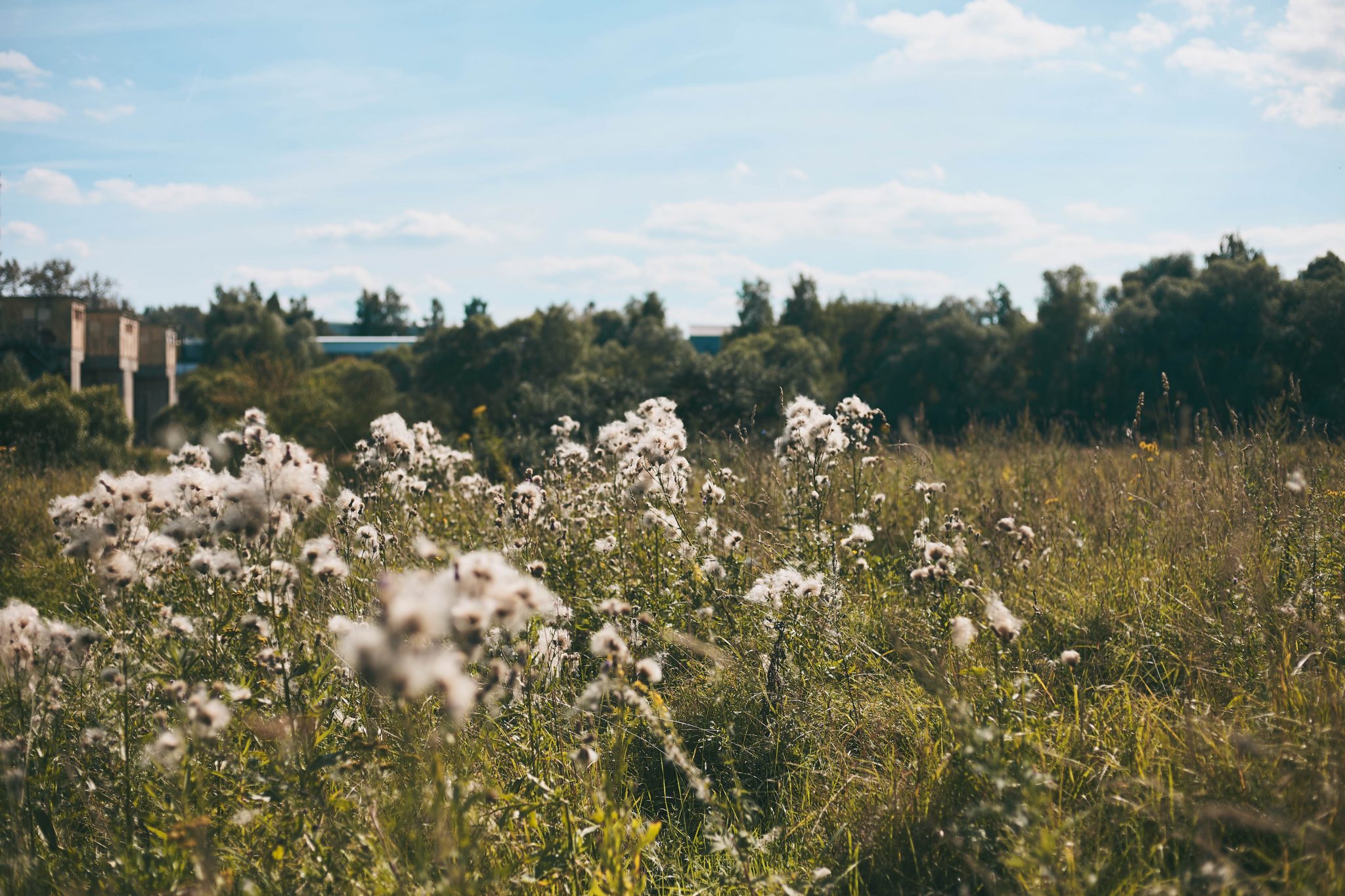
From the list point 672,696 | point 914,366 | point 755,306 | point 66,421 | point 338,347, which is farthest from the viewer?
point 338,347

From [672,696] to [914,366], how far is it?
3975cm

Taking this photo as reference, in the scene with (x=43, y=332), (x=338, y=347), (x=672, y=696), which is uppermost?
(x=338, y=347)

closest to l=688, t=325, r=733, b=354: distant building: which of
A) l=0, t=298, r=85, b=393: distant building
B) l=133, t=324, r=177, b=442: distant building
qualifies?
l=133, t=324, r=177, b=442: distant building

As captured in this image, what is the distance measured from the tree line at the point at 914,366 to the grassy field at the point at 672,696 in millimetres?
2783

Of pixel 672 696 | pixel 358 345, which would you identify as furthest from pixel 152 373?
pixel 672 696

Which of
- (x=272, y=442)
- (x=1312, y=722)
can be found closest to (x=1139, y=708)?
(x=1312, y=722)

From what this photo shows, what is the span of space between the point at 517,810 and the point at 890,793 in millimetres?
1177

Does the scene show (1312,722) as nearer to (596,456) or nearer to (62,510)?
(62,510)

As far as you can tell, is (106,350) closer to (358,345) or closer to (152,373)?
(152,373)

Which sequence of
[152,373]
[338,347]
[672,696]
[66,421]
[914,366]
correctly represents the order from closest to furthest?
[672,696]
[66,421]
[914,366]
[152,373]
[338,347]

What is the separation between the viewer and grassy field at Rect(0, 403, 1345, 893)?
215 centimetres

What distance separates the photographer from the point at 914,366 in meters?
41.2

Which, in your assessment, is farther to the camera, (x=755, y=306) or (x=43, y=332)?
(x=755, y=306)

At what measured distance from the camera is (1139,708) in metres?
2.96
